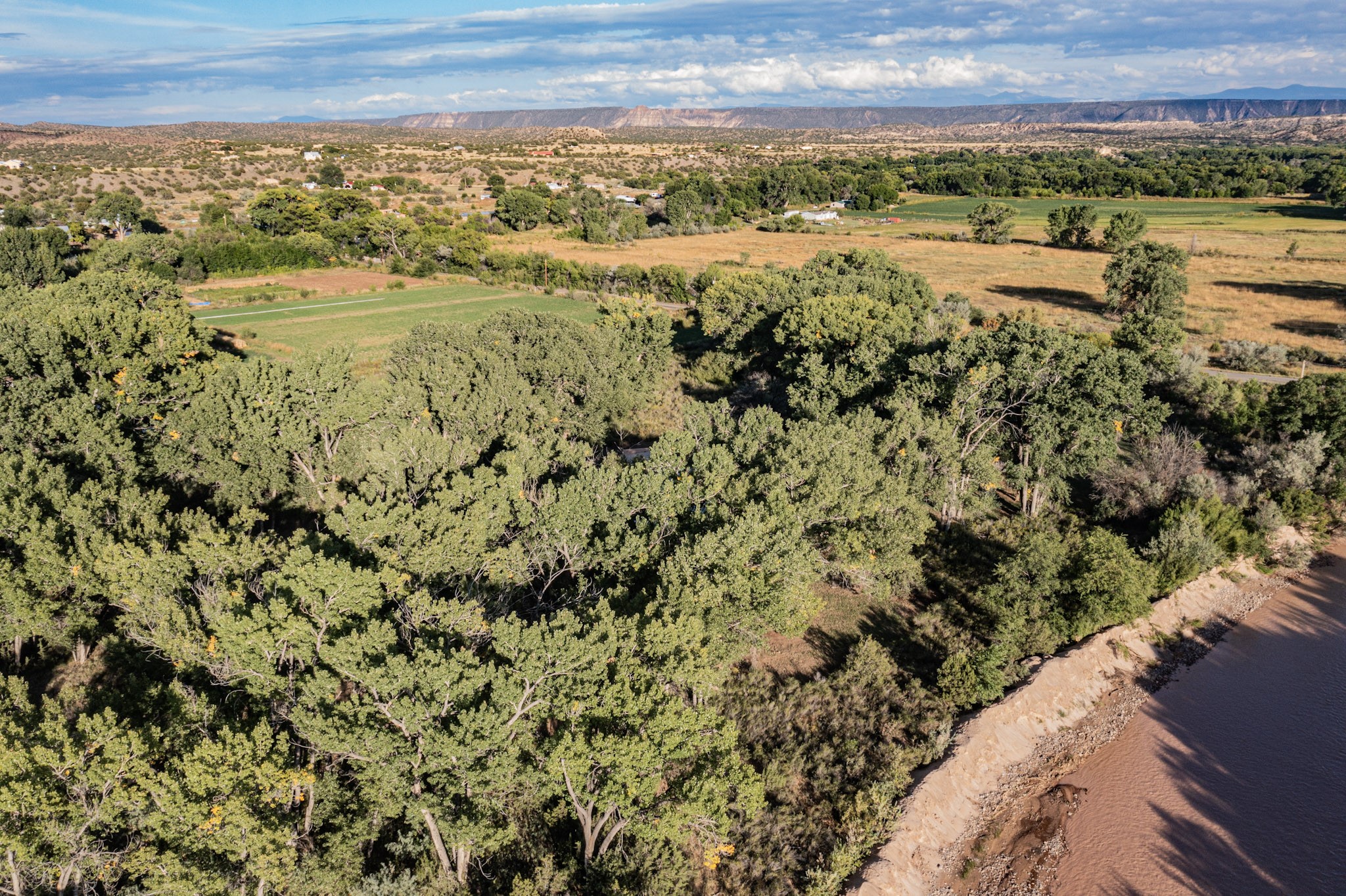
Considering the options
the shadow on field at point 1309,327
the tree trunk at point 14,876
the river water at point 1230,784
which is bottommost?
the river water at point 1230,784

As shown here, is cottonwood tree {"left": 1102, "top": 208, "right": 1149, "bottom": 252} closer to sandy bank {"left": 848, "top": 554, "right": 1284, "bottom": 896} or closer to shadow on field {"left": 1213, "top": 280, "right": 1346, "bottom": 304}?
shadow on field {"left": 1213, "top": 280, "right": 1346, "bottom": 304}

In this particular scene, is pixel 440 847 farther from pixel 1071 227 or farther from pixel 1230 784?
pixel 1071 227

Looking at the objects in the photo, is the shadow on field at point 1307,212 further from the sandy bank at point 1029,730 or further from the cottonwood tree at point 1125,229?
the sandy bank at point 1029,730

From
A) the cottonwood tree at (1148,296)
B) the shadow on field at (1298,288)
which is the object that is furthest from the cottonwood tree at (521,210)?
the shadow on field at (1298,288)

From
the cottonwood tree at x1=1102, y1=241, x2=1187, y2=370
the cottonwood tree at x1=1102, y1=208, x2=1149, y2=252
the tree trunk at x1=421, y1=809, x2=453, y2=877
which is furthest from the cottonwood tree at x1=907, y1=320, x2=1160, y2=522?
the cottonwood tree at x1=1102, y1=208, x2=1149, y2=252

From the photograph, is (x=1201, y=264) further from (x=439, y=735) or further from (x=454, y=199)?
(x=454, y=199)
